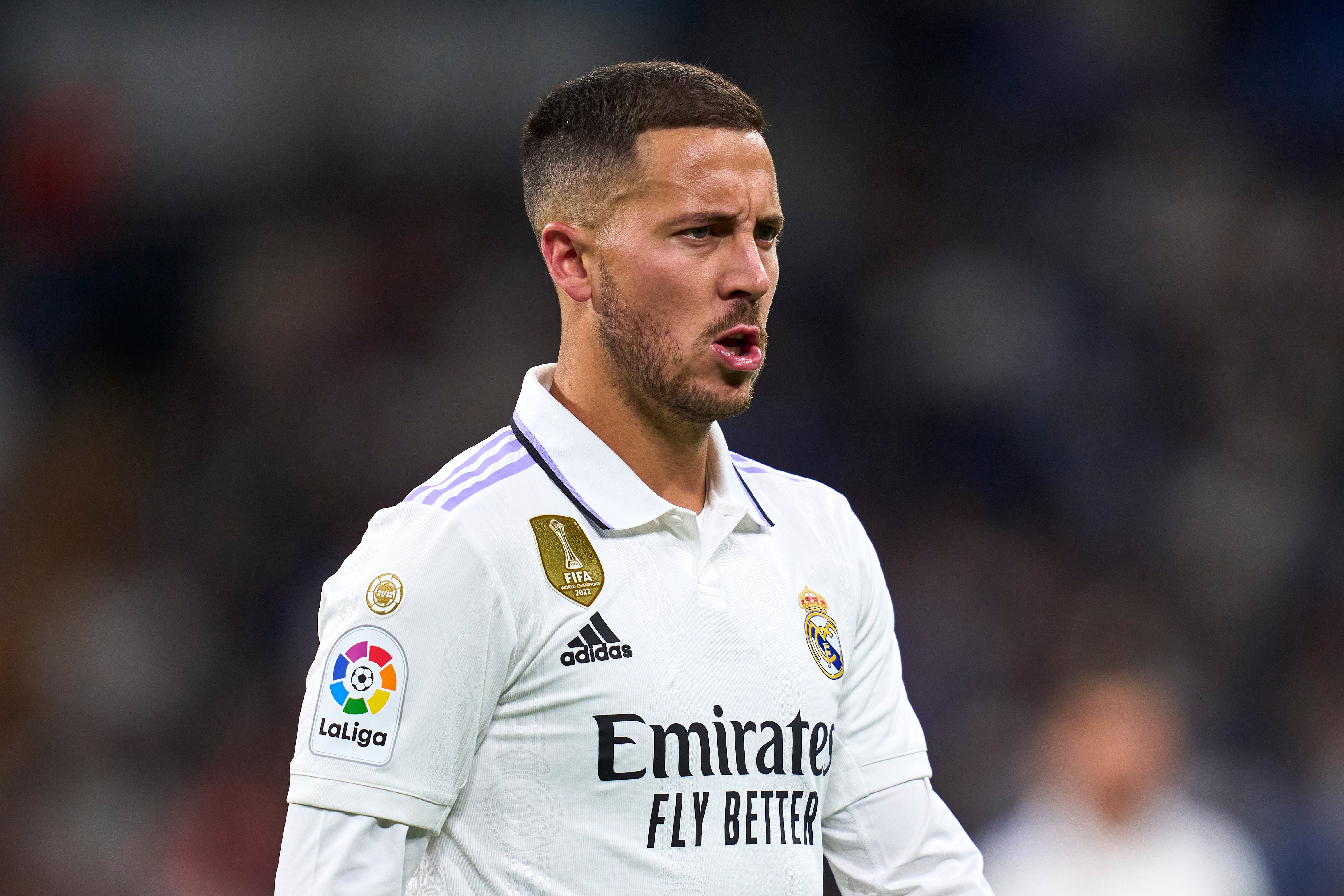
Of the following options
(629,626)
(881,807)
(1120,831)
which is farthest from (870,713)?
(1120,831)

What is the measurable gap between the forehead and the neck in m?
0.32

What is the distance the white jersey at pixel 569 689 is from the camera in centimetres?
188

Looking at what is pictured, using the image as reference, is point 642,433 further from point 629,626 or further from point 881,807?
point 881,807

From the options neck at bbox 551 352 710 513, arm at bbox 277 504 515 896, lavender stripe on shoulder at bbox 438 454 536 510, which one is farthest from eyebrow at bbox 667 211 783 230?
arm at bbox 277 504 515 896

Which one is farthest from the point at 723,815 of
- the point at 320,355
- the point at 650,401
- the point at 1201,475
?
the point at 1201,475

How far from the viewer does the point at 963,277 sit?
6.84 meters

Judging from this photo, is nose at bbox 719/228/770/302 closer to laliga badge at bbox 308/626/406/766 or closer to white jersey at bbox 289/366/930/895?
white jersey at bbox 289/366/930/895

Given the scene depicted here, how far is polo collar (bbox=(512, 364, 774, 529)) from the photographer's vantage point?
2.13 meters

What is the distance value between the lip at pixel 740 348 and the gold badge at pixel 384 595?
612 millimetres

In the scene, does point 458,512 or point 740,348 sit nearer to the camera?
point 458,512

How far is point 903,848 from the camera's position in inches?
90.7

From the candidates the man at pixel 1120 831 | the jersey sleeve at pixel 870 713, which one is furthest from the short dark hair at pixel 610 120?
the man at pixel 1120 831

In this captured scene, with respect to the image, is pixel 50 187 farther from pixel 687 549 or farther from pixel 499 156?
pixel 687 549

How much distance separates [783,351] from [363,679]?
16.1ft
